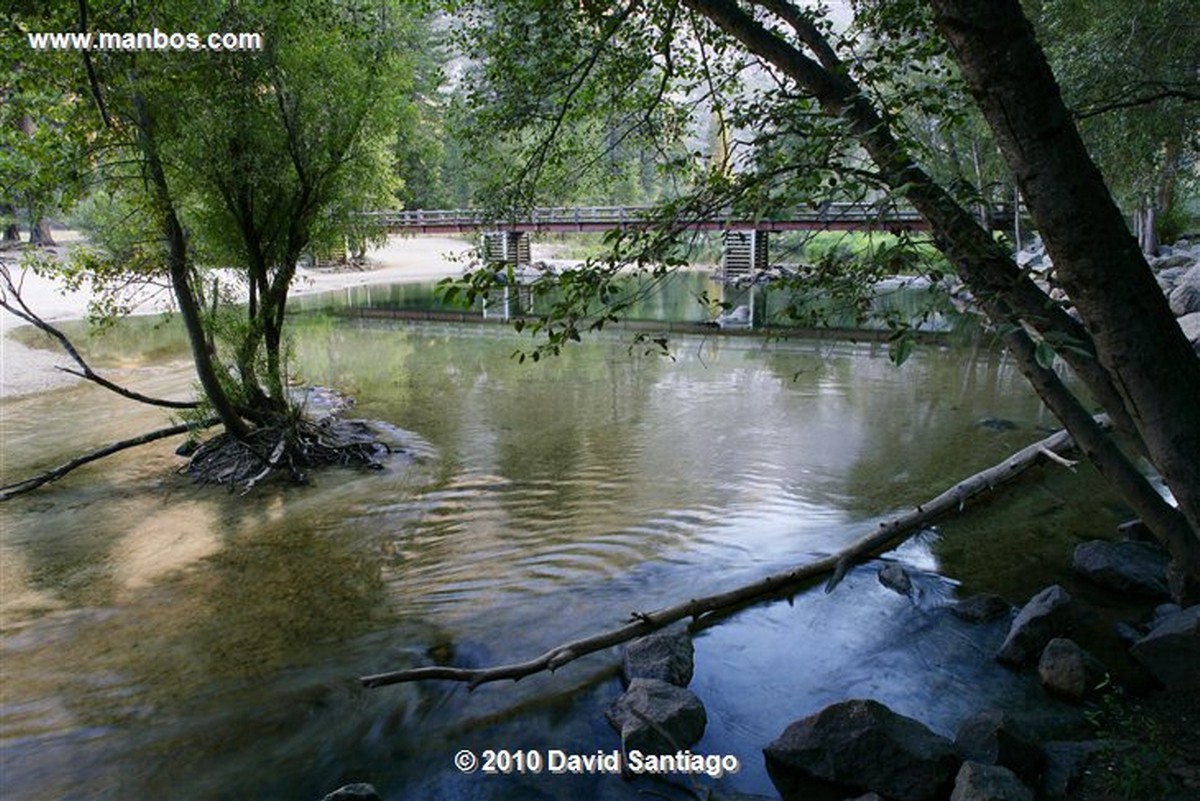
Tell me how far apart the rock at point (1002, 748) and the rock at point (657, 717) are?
1.52 metres

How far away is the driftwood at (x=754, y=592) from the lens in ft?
16.3

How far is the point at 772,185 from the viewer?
3.21 metres

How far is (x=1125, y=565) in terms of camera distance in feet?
21.2

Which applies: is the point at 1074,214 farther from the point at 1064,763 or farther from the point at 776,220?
the point at 1064,763

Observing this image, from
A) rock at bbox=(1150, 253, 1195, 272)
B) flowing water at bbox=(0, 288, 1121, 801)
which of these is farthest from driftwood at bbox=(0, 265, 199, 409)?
rock at bbox=(1150, 253, 1195, 272)

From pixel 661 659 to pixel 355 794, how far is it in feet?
7.25

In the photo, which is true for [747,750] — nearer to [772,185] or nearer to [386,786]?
[386,786]

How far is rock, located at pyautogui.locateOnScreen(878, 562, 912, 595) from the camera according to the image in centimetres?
678

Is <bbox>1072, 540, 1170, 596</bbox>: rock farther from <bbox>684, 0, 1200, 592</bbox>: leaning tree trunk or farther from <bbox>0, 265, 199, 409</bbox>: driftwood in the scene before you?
<bbox>0, 265, 199, 409</bbox>: driftwood

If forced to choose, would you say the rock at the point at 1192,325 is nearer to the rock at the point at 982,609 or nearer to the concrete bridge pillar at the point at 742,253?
the rock at the point at 982,609

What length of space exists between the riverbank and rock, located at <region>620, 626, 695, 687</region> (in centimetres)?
300

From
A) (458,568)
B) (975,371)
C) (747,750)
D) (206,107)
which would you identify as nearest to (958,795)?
(747,750)
